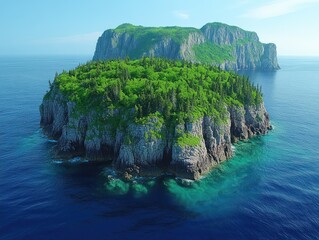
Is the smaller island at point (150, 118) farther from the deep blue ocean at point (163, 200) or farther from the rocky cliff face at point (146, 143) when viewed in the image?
the deep blue ocean at point (163, 200)

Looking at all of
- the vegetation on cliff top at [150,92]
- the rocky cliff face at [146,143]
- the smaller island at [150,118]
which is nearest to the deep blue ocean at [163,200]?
the rocky cliff face at [146,143]

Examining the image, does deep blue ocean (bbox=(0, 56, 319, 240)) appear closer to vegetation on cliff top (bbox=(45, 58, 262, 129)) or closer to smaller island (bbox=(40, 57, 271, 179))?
smaller island (bbox=(40, 57, 271, 179))

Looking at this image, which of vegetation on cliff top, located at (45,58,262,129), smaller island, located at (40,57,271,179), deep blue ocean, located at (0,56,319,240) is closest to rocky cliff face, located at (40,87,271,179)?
smaller island, located at (40,57,271,179)

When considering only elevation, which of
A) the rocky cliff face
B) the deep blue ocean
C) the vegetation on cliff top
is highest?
the vegetation on cliff top

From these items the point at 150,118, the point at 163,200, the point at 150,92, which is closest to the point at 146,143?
the point at 150,118

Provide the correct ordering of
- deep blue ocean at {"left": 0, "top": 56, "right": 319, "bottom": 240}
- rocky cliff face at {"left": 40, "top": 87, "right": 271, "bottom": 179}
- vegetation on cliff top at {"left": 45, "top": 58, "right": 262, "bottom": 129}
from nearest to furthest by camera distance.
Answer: deep blue ocean at {"left": 0, "top": 56, "right": 319, "bottom": 240} < rocky cliff face at {"left": 40, "top": 87, "right": 271, "bottom": 179} < vegetation on cliff top at {"left": 45, "top": 58, "right": 262, "bottom": 129}

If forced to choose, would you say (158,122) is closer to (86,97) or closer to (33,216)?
(86,97)
